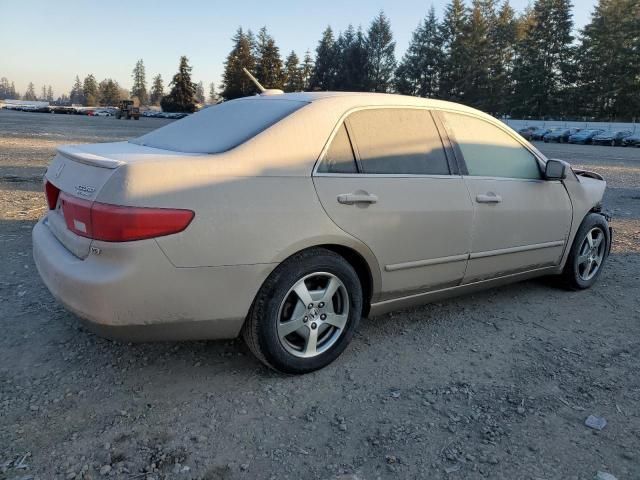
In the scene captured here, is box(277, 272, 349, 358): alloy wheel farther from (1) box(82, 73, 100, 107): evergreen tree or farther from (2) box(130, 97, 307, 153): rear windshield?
(1) box(82, 73, 100, 107): evergreen tree

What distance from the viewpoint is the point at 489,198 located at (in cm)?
371

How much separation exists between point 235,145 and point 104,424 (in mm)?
1536

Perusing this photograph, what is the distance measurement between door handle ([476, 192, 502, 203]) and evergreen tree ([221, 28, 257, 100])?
81970 mm

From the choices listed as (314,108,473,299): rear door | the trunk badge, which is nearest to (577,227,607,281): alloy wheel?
(314,108,473,299): rear door

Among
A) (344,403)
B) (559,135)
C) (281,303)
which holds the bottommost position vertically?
(344,403)

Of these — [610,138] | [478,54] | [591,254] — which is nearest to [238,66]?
[478,54]

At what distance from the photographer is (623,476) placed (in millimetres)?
2285

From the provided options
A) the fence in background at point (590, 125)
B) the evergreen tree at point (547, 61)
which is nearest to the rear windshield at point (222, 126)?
the fence in background at point (590, 125)

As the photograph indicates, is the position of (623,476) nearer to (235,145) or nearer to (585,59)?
(235,145)

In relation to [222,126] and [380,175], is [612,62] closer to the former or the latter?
[380,175]

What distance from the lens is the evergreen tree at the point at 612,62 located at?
6406 cm

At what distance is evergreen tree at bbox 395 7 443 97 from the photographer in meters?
80.7

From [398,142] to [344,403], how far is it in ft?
5.37

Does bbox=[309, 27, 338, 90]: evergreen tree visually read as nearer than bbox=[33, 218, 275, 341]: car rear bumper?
No
